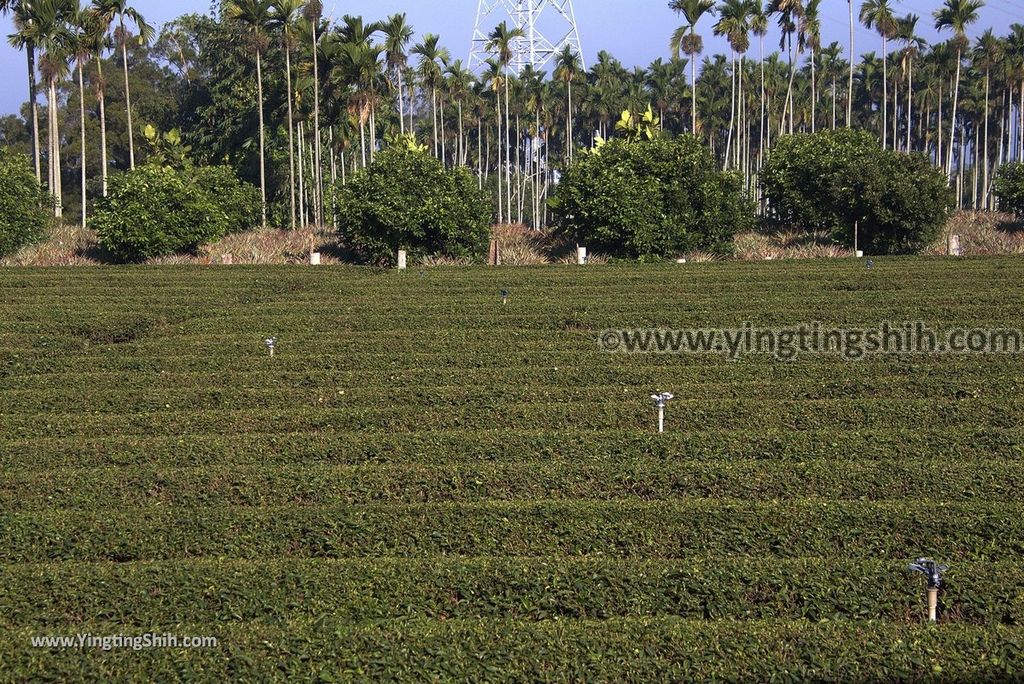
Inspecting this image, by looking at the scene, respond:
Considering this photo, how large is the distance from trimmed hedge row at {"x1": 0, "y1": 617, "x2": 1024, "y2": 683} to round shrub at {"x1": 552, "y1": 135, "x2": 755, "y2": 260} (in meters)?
31.0

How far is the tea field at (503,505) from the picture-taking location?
337 inches

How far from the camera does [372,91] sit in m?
49.1

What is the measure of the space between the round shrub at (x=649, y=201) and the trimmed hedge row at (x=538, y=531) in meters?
28.0

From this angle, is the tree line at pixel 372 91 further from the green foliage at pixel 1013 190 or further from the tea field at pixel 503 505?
the tea field at pixel 503 505

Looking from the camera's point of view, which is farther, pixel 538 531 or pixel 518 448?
pixel 518 448

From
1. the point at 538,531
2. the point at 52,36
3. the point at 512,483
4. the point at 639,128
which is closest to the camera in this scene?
the point at 538,531

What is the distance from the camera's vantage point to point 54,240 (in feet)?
140

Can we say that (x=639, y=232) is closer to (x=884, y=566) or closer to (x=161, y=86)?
(x=884, y=566)

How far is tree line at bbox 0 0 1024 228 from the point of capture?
47.9m

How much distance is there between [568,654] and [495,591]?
5.25 feet

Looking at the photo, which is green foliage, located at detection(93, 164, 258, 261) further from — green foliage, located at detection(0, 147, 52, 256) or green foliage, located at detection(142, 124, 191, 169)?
green foliage, located at detection(142, 124, 191, 169)

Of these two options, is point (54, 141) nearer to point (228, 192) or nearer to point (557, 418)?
point (228, 192)

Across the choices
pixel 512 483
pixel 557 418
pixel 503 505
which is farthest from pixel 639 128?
pixel 503 505

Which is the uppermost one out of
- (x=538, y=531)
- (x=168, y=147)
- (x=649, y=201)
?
(x=168, y=147)
